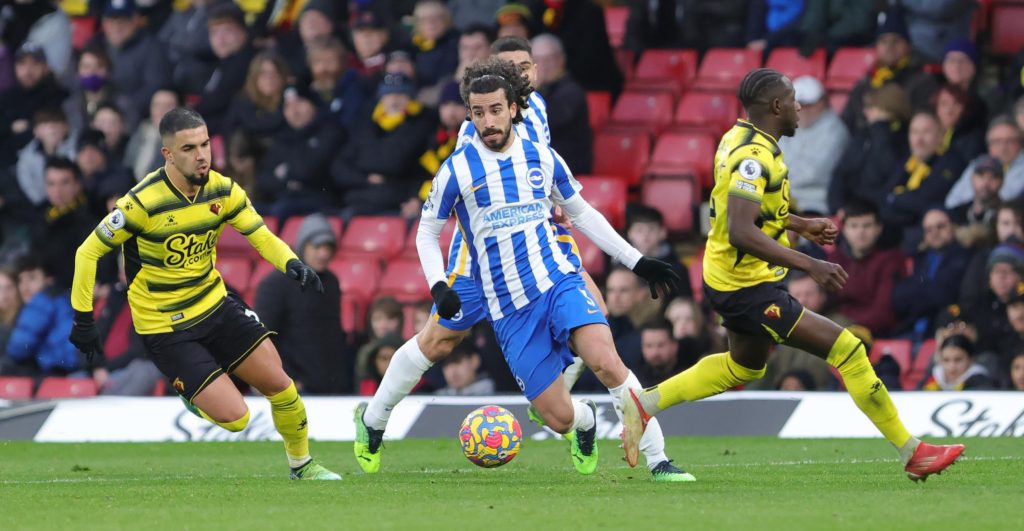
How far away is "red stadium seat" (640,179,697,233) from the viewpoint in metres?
16.2

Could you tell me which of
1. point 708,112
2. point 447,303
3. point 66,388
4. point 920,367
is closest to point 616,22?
point 708,112

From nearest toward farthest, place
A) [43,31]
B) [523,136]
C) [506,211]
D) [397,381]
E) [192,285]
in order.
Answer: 1. [506,211]
2. [523,136]
3. [192,285]
4. [397,381]
5. [43,31]

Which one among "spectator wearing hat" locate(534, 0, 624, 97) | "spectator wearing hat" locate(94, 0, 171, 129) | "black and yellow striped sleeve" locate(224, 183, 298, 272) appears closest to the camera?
"black and yellow striped sleeve" locate(224, 183, 298, 272)

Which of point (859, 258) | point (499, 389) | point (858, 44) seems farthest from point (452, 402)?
point (858, 44)

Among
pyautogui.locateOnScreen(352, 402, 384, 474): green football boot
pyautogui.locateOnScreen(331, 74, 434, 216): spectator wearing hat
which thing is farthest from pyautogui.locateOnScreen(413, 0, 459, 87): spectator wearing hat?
pyautogui.locateOnScreen(352, 402, 384, 474): green football boot

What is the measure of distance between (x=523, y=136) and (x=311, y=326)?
5727 millimetres

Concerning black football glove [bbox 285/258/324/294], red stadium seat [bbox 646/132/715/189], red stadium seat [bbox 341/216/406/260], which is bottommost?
red stadium seat [bbox 341/216/406/260]

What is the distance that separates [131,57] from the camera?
64.3ft

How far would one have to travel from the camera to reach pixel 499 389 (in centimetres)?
1487

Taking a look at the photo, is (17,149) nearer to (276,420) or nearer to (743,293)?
(276,420)

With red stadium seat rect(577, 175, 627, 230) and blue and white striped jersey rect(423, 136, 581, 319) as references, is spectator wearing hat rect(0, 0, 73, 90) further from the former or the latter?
blue and white striped jersey rect(423, 136, 581, 319)

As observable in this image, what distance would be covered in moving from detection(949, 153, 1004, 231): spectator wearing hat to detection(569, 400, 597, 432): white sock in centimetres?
578

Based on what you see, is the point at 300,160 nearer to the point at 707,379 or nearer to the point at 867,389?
the point at 707,379

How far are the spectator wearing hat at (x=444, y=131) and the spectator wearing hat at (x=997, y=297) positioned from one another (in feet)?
15.6
